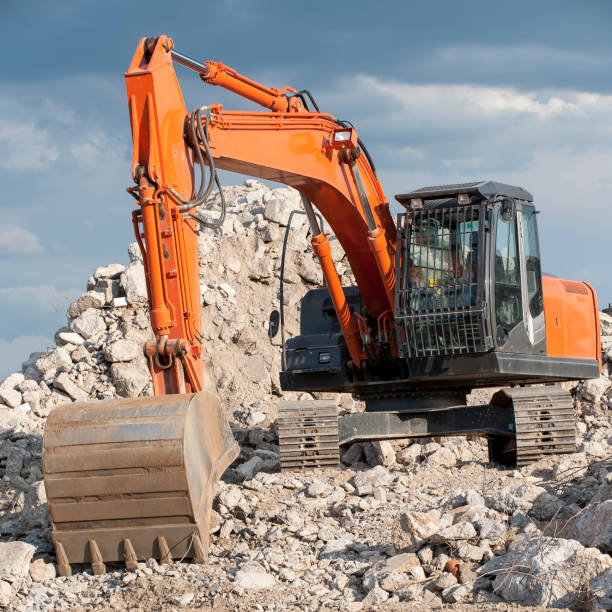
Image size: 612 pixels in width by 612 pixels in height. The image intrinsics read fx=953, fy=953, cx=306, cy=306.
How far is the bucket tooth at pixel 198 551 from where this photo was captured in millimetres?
6070

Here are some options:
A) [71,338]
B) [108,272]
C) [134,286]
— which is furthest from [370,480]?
[108,272]

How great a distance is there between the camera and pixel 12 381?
12797 mm

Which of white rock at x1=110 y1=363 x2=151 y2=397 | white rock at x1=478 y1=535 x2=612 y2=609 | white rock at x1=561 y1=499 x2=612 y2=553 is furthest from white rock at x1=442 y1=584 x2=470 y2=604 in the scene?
white rock at x1=110 y1=363 x2=151 y2=397

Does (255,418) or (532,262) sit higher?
(532,262)

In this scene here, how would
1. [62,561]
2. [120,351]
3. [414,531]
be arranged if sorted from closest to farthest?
[414,531] → [62,561] → [120,351]

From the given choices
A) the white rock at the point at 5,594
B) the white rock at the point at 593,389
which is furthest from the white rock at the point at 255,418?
the white rock at the point at 5,594

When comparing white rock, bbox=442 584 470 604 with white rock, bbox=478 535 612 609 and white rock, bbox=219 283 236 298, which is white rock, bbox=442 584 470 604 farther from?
white rock, bbox=219 283 236 298

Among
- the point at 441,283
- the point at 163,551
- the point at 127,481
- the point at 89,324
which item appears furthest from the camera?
the point at 89,324

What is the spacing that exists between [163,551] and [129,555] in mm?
230

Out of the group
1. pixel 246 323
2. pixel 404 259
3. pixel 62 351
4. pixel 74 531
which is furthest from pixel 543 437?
pixel 62 351

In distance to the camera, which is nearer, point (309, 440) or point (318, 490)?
point (318, 490)

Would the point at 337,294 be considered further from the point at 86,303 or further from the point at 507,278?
the point at 86,303

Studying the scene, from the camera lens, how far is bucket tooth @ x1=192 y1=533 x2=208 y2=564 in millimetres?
6070

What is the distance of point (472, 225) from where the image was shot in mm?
8203
